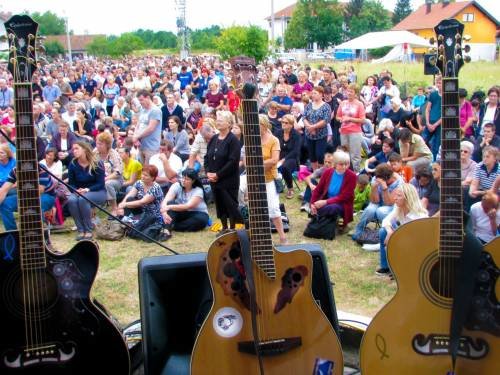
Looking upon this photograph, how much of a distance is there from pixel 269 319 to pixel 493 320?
1174 millimetres

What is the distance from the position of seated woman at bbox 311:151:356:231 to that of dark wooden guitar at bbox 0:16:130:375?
4.37m

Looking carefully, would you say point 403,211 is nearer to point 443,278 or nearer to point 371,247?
point 371,247

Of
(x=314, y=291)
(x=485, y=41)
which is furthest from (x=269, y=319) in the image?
(x=485, y=41)

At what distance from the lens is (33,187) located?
10.6 feet

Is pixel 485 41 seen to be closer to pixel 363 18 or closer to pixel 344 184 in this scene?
pixel 363 18

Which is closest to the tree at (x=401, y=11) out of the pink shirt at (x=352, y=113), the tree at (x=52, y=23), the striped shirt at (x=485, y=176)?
the tree at (x=52, y=23)

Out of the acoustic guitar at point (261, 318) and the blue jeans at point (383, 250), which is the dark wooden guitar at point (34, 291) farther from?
the blue jeans at point (383, 250)

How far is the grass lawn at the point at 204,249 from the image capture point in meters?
5.36

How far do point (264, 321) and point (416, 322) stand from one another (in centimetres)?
82

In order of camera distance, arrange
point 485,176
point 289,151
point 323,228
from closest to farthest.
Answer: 1. point 485,176
2. point 323,228
3. point 289,151

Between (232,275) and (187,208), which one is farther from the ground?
(232,275)

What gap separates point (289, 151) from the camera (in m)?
9.21

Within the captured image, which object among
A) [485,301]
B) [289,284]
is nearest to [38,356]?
[289,284]

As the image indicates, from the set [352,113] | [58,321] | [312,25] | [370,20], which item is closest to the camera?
[58,321]
